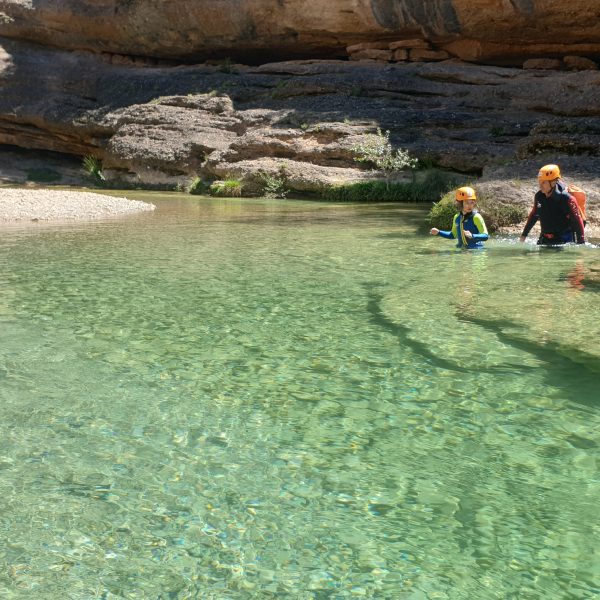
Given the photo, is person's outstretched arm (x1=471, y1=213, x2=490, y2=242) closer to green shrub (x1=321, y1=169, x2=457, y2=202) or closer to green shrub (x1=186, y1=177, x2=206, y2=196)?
green shrub (x1=321, y1=169, x2=457, y2=202)

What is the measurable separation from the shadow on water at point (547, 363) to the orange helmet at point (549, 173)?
171 inches

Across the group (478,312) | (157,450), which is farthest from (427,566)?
(478,312)

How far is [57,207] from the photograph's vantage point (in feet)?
55.3

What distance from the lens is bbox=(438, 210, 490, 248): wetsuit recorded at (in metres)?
9.91

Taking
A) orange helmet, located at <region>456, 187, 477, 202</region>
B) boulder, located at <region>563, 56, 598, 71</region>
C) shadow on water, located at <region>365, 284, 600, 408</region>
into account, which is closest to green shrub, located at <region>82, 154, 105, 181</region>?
boulder, located at <region>563, 56, 598, 71</region>

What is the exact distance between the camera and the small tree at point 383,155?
68.5 feet

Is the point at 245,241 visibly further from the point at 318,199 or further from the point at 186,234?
the point at 318,199

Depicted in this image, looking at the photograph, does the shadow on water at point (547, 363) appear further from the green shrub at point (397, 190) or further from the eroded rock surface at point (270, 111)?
the green shrub at point (397, 190)

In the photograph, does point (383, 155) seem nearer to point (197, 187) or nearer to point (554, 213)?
point (197, 187)

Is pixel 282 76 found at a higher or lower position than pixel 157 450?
higher

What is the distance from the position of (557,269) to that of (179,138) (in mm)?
19614

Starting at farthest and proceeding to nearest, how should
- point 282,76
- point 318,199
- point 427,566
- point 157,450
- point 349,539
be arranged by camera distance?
point 282,76
point 318,199
point 157,450
point 349,539
point 427,566

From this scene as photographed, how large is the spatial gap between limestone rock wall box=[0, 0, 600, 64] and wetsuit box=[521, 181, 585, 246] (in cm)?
1565

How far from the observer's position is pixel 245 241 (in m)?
11.5
